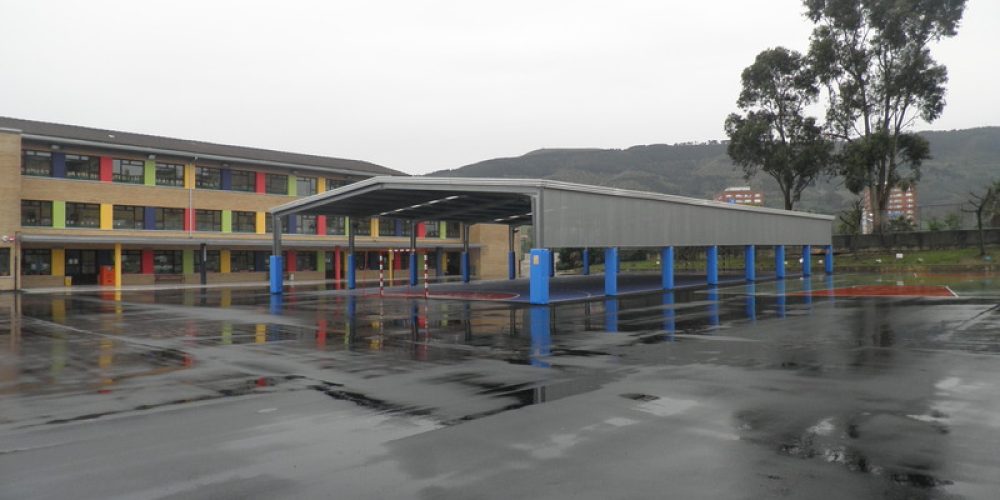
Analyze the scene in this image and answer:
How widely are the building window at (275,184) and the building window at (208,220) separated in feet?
15.0

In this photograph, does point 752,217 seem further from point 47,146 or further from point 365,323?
point 47,146

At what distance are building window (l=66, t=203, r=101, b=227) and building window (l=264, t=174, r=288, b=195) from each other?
1212cm

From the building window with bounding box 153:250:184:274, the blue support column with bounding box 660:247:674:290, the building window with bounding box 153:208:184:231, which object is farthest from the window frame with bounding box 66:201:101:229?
the blue support column with bounding box 660:247:674:290

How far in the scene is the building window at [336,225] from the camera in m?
55.7

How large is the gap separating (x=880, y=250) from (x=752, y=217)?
796 inches

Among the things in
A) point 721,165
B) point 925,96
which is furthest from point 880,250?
point 721,165

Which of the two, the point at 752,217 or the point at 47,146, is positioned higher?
the point at 47,146

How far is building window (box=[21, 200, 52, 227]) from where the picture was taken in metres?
41.3

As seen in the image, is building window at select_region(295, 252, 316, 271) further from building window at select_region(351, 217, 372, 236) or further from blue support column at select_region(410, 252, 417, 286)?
blue support column at select_region(410, 252, 417, 286)

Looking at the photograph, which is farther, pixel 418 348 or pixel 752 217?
pixel 752 217

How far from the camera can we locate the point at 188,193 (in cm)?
4788

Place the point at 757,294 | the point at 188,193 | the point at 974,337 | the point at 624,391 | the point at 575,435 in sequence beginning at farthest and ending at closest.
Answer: the point at 188,193 → the point at 757,294 → the point at 974,337 → the point at 624,391 → the point at 575,435

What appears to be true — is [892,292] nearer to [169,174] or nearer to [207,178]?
[207,178]

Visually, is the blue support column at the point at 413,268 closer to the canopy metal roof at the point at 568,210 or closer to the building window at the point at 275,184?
the canopy metal roof at the point at 568,210
